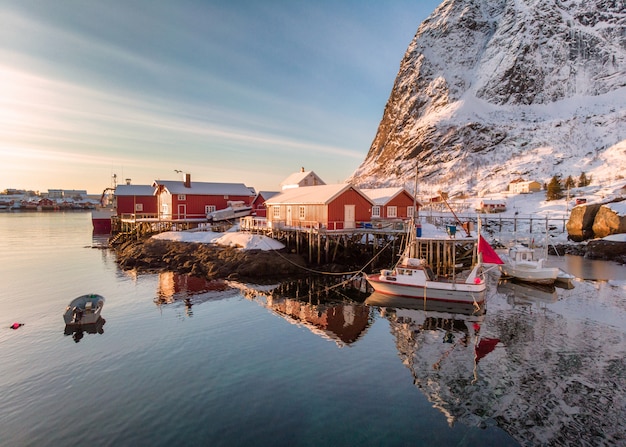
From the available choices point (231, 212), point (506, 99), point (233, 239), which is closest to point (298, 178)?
point (231, 212)

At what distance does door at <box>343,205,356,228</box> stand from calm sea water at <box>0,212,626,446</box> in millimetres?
12506

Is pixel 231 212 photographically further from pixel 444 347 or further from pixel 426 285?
pixel 444 347

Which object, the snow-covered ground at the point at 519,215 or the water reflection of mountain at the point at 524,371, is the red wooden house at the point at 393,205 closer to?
the snow-covered ground at the point at 519,215

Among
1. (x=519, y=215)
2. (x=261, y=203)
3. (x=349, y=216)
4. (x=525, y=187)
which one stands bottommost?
(x=519, y=215)

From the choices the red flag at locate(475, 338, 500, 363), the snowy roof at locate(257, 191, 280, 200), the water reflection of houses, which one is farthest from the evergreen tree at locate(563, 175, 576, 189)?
the water reflection of houses

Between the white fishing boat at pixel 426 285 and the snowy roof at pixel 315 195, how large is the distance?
12273 mm

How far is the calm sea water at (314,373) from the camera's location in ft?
38.4

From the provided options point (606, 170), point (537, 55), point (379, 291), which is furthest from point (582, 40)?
point (379, 291)

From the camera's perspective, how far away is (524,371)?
15414mm

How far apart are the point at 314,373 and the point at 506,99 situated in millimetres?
146062

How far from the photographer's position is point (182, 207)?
181 feet

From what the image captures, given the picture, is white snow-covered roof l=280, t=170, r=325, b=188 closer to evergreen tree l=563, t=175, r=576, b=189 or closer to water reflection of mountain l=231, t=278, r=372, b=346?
water reflection of mountain l=231, t=278, r=372, b=346

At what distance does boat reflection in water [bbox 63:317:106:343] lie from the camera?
19578 millimetres

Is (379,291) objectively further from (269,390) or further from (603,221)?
(603,221)
